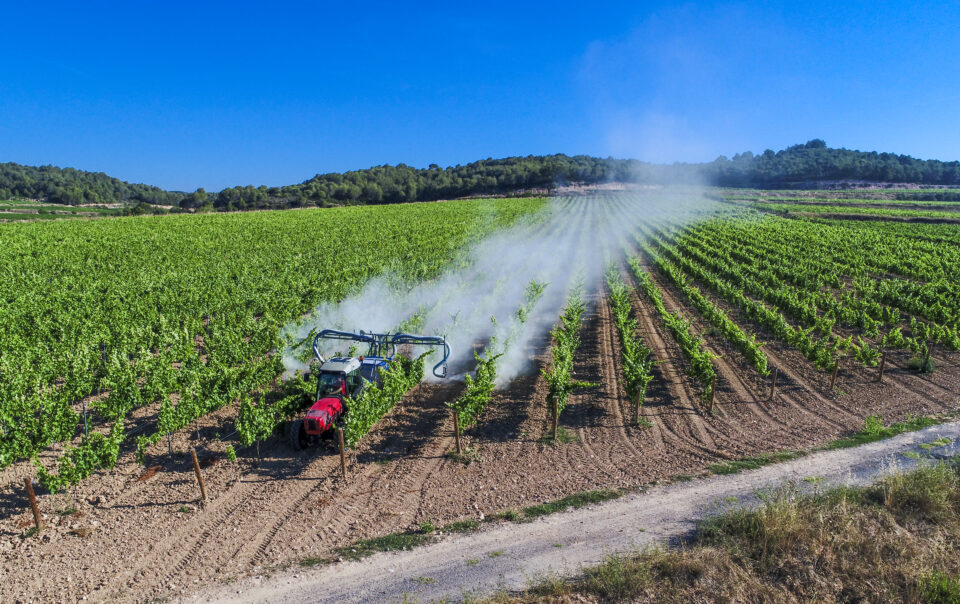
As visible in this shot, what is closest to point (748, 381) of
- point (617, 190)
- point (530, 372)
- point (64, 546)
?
point (530, 372)

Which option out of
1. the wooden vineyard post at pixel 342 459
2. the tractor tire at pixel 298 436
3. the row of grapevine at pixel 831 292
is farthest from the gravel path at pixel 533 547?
the row of grapevine at pixel 831 292

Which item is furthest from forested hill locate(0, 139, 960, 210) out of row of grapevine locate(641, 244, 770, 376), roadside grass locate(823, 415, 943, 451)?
roadside grass locate(823, 415, 943, 451)

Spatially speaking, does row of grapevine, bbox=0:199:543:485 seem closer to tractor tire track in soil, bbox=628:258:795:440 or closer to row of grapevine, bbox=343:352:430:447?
row of grapevine, bbox=343:352:430:447

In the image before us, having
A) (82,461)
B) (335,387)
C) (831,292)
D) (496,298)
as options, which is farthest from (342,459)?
(831,292)

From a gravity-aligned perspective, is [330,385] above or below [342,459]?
above

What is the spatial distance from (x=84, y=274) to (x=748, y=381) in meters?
36.8

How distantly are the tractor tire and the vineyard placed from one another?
20cm

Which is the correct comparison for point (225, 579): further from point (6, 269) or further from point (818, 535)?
point (6, 269)

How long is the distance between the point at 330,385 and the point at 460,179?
5250 inches

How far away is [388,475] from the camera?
37.9ft

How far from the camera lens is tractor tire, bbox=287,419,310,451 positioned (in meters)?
12.3

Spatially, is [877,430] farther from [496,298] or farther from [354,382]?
[496,298]

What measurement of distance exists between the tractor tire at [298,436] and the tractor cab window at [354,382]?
1418mm

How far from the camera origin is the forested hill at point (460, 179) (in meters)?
121
